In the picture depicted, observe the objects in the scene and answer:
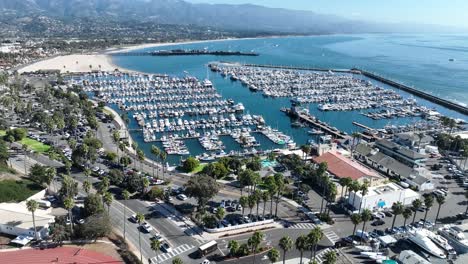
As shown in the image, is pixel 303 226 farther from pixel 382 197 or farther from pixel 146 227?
pixel 146 227

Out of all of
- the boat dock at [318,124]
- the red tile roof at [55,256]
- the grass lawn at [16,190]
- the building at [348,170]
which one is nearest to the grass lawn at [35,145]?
the grass lawn at [16,190]

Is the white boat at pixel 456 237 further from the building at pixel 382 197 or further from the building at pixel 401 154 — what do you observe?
the building at pixel 401 154

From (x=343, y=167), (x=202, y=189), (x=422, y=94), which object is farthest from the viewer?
(x=422, y=94)

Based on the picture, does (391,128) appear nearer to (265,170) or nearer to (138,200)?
(265,170)

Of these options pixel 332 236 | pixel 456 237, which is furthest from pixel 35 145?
pixel 456 237

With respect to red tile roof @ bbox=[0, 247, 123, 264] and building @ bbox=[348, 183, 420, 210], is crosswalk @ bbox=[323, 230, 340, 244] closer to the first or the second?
building @ bbox=[348, 183, 420, 210]

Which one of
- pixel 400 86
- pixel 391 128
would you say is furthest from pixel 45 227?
pixel 400 86

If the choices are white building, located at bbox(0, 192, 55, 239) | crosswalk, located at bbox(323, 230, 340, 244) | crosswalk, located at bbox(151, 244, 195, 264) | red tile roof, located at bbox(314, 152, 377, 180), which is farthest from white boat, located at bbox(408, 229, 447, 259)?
white building, located at bbox(0, 192, 55, 239)
